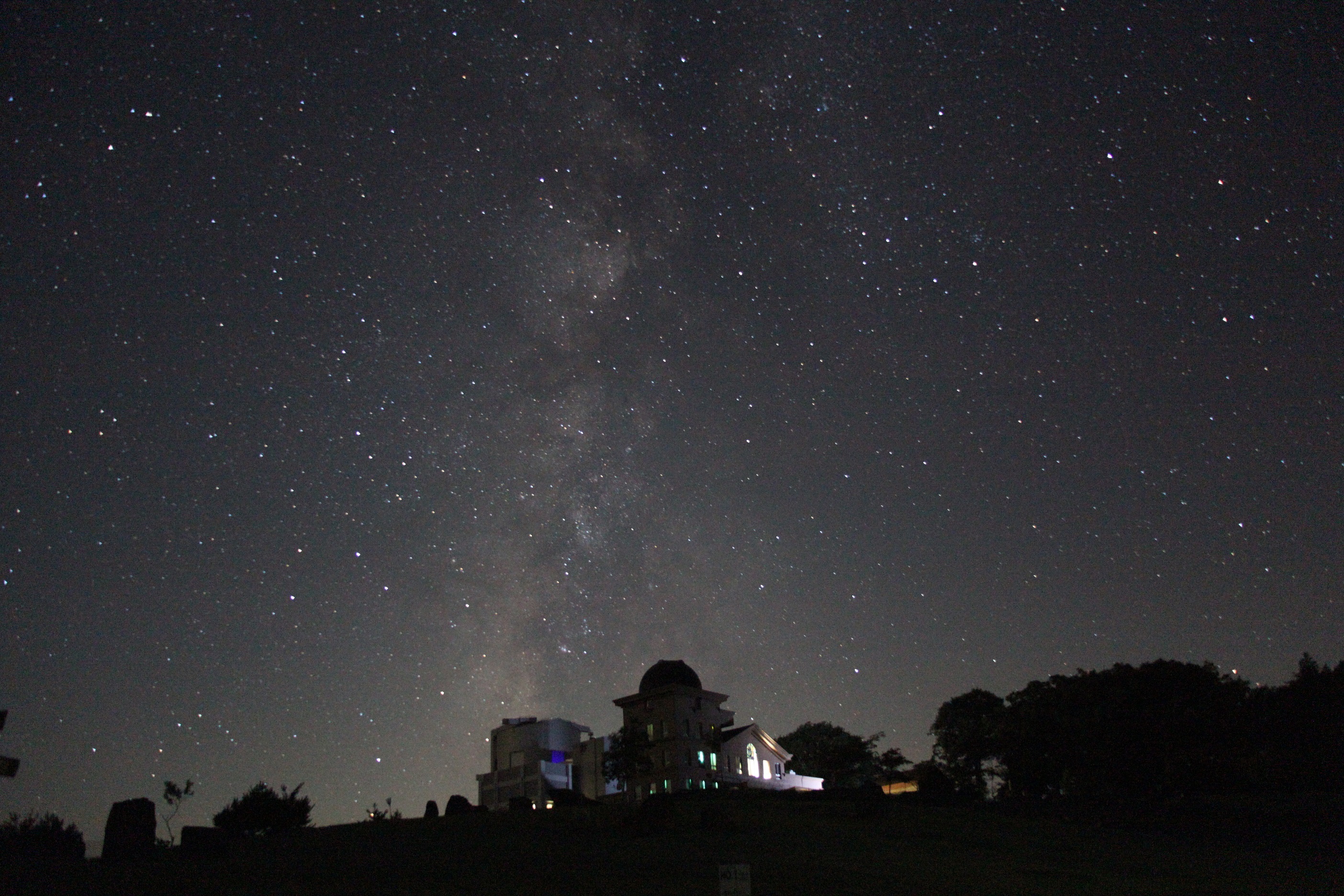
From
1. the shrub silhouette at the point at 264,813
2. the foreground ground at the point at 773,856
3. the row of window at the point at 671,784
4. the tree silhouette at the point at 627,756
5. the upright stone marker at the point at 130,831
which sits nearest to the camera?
the foreground ground at the point at 773,856

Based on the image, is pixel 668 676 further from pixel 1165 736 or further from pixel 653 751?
pixel 1165 736

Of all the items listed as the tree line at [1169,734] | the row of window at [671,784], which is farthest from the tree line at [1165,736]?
the row of window at [671,784]

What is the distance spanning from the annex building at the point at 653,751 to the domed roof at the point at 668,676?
0.08 m

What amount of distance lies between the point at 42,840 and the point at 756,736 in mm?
53526

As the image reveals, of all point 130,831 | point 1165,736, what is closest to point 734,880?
point 130,831

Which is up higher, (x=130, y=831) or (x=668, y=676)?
(x=668, y=676)

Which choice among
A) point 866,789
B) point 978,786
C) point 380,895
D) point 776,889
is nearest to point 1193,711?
point 866,789

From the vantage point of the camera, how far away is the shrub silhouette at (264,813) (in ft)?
153

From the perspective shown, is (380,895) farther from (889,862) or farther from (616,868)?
(889,862)

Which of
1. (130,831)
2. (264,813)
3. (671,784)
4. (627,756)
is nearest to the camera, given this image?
(130,831)

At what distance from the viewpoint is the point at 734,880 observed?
13891mm

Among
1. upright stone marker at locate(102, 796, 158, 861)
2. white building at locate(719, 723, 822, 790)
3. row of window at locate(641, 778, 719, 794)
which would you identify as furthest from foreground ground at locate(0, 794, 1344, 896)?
white building at locate(719, 723, 822, 790)

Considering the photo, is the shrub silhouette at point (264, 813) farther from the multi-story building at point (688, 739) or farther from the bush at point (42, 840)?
the multi-story building at point (688, 739)

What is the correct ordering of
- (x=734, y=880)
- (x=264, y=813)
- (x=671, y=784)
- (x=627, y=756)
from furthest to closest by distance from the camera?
(x=671, y=784)
(x=627, y=756)
(x=264, y=813)
(x=734, y=880)
